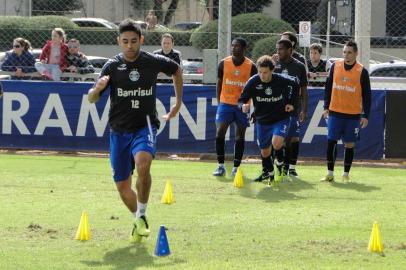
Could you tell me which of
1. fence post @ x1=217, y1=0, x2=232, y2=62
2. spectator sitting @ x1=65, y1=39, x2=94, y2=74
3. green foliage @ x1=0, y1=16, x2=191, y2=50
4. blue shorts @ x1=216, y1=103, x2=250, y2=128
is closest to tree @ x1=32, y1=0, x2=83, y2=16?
green foliage @ x1=0, y1=16, x2=191, y2=50

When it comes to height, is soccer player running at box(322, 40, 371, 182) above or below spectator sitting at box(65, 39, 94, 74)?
below

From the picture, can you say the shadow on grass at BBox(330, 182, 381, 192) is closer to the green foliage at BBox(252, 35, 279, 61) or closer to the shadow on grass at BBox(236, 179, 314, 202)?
the shadow on grass at BBox(236, 179, 314, 202)

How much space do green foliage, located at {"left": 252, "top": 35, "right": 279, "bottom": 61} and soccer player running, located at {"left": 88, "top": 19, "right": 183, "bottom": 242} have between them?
39.4ft

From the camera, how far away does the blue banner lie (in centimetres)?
1530

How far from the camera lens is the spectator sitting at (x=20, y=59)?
16.7m

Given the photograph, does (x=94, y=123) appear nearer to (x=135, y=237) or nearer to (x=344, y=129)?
(x=344, y=129)

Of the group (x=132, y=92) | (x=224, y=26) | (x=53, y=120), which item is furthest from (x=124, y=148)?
(x=53, y=120)

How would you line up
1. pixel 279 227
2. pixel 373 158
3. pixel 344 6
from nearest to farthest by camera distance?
pixel 279 227, pixel 373 158, pixel 344 6

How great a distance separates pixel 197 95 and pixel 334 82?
3.59 metres

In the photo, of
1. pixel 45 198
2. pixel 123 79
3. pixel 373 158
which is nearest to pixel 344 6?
pixel 373 158

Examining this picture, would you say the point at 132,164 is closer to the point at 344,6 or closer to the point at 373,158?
the point at 373,158

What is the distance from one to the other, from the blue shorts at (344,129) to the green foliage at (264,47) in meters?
7.67

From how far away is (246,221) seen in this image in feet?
29.8

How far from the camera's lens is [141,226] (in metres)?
7.91
